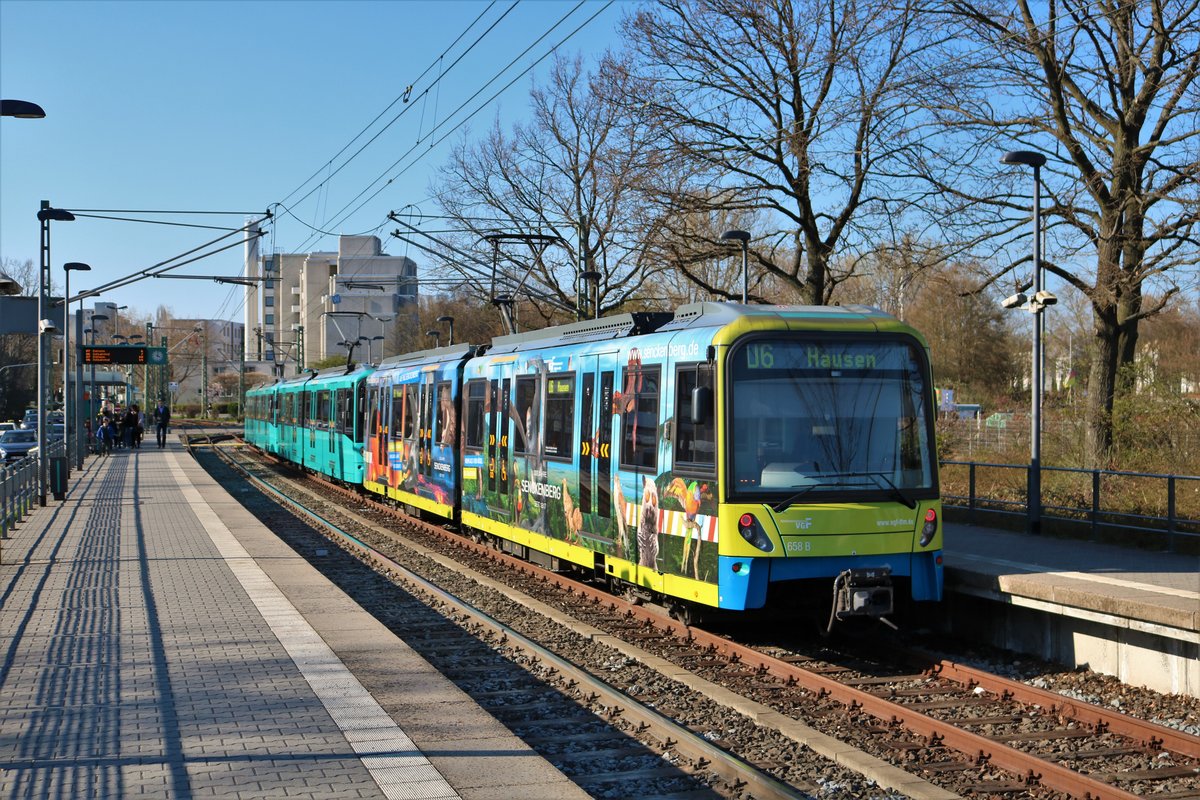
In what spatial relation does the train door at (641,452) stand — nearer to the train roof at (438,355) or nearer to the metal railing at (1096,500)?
the metal railing at (1096,500)

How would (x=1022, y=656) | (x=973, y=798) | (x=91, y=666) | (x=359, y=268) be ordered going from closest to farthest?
(x=973, y=798)
(x=91, y=666)
(x=1022, y=656)
(x=359, y=268)

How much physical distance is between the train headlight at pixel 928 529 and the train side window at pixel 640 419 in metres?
2.42

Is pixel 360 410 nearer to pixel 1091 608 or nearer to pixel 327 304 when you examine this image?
pixel 1091 608

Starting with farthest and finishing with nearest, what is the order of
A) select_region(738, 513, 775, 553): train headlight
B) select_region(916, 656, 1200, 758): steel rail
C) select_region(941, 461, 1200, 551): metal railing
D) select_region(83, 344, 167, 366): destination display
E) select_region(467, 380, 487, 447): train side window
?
1. select_region(83, 344, 167, 366): destination display
2. select_region(467, 380, 487, 447): train side window
3. select_region(941, 461, 1200, 551): metal railing
4. select_region(738, 513, 775, 553): train headlight
5. select_region(916, 656, 1200, 758): steel rail

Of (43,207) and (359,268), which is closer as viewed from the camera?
(43,207)

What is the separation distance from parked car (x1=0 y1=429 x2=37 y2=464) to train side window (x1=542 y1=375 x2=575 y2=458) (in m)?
35.5

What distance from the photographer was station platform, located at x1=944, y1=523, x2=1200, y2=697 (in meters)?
9.28

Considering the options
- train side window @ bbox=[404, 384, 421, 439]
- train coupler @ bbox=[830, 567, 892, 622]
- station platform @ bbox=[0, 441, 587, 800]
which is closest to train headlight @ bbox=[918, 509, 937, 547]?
train coupler @ bbox=[830, 567, 892, 622]

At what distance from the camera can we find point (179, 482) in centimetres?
3256

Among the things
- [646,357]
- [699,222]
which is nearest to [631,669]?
[646,357]

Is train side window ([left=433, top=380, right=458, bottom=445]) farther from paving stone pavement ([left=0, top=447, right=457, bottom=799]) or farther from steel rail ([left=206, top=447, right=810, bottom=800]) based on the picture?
steel rail ([left=206, top=447, right=810, bottom=800])

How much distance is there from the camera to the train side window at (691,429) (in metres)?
10.3

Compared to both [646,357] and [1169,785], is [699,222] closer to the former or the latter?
[646,357]

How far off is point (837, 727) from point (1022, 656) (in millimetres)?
3368
